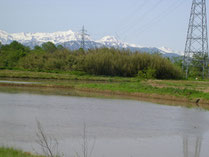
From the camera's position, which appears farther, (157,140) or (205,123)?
(205,123)

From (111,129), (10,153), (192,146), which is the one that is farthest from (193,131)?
(10,153)

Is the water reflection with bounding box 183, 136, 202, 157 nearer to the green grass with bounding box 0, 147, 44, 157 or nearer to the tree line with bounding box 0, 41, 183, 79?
the green grass with bounding box 0, 147, 44, 157

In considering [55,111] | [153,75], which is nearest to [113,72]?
[153,75]

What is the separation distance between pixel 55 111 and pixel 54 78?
→ 26.8 meters

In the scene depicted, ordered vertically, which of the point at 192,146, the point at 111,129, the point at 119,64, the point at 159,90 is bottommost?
the point at 192,146

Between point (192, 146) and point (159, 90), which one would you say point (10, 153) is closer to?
point (192, 146)

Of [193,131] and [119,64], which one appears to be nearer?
[193,131]

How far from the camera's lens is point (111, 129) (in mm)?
13086

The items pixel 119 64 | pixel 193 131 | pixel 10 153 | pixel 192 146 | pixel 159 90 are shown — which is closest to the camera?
pixel 10 153

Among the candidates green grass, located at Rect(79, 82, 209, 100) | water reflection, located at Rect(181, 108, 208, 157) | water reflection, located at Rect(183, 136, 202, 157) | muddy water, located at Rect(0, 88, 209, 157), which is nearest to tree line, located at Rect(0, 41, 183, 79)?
green grass, located at Rect(79, 82, 209, 100)

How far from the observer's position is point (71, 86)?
32562 millimetres

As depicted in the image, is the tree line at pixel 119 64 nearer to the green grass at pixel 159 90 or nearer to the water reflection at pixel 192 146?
the green grass at pixel 159 90

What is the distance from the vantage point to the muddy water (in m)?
10.2

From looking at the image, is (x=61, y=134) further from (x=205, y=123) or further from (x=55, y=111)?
(x=205, y=123)
